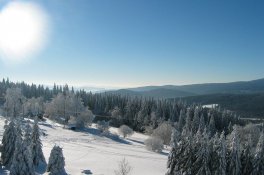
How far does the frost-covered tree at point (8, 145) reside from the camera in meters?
47.0

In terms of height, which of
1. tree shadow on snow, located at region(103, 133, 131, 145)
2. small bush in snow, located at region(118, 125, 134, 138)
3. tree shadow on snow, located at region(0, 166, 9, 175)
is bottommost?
tree shadow on snow, located at region(103, 133, 131, 145)

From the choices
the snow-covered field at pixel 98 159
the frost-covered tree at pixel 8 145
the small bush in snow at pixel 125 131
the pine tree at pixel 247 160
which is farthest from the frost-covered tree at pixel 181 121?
the frost-covered tree at pixel 8 145

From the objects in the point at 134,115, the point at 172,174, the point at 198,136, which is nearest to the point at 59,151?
the point at 172,174

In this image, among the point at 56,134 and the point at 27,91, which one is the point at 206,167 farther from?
the point at 27,91

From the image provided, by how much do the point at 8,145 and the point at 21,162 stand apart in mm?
9571

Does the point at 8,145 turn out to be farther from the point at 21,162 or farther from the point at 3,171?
the point at 21,162

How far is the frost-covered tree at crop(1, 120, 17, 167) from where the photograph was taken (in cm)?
4697

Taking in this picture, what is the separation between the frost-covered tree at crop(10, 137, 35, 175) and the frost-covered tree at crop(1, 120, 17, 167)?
846cm

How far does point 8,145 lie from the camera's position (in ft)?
154

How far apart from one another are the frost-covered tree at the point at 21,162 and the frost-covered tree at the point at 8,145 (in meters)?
8.46

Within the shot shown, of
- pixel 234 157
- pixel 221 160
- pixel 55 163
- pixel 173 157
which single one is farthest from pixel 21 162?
pixel 234 157

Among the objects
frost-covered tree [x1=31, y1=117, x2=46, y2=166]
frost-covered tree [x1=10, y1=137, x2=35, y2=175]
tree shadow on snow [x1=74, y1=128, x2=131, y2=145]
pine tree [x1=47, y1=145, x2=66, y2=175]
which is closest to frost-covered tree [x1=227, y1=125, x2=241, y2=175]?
pine tree [x1=47, y1=145, x2=66, y2=175]

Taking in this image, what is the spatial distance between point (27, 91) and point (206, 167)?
166m

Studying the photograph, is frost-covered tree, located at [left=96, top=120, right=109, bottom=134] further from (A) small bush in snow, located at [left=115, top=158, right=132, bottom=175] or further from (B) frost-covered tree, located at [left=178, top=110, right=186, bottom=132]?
(A) small bush in snow, located at [left=115, top=158, right=132, bottom=175]
